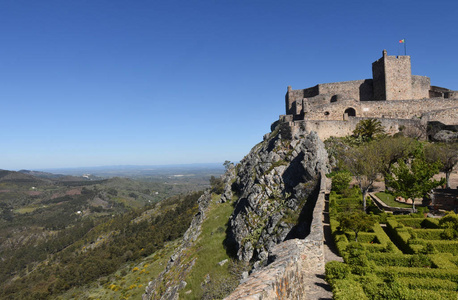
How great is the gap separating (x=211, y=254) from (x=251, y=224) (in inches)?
244

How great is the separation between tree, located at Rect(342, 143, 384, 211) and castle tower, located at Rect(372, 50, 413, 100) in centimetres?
1746

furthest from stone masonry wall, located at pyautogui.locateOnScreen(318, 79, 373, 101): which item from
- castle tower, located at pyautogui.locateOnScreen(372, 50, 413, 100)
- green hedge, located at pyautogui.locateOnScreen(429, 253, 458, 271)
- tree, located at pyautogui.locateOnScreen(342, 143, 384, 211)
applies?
green hedge, located at pyautogui.locateOnScreen(429, 253, 458, 271)

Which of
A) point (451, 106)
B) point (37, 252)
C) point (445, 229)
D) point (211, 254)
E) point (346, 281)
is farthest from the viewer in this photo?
point (37, 252)

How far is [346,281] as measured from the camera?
27.0 feet

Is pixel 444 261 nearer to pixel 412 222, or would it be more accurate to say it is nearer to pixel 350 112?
pixel 412 222

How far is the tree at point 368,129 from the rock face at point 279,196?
6.23 metres

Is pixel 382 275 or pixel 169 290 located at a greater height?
pixel 382 275

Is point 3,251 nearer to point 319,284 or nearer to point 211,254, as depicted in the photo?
point 211,254

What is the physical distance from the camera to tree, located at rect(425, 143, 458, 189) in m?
27.0

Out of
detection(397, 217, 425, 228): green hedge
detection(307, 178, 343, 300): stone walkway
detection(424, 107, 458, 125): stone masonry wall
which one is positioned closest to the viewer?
detection(307, 178, 343, 300): stone walkway

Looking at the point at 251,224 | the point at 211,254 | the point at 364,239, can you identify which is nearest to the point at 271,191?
the point at 251,224

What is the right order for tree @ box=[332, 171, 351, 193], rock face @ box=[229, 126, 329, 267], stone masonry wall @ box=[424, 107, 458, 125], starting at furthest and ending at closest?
stone masonry wall @ box=[424, 107, 458, 125]
rock face @ box=[229, 126, 329, 267]
tree @ box=[332, 171, 351, 193]

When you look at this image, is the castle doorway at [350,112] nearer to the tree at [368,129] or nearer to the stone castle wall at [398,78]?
the tree at [368,129]

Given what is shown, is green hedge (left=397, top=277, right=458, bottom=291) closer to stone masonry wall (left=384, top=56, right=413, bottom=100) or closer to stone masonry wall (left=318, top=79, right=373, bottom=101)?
stone masonry wall (left=384, top=56, right=413, bottom=100)
